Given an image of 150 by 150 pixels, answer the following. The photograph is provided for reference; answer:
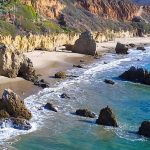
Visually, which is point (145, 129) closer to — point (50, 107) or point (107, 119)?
point (107, 119)

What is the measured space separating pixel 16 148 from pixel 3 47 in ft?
75.8

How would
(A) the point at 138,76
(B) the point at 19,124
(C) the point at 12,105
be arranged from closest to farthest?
(B) the point at 19,124 < (C) the point at 12,105 < (A) the point at 138,76

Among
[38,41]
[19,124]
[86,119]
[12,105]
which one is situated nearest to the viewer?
[19,124]

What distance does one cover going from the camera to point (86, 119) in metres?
39.4

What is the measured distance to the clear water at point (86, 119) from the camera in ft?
107

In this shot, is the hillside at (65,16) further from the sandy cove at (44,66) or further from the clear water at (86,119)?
the clear water at (86,119)

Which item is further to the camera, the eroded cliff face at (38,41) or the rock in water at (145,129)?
the eroded cliff face at (38,41)

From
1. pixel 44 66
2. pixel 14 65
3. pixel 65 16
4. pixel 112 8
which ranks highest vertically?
pixel 112 8

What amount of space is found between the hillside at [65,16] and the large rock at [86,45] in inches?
340

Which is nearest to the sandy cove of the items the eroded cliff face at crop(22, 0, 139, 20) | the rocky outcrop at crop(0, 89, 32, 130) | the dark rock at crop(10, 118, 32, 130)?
the rocky outcrop at crop(0, 89, 32, 130)

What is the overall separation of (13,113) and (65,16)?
287 feet

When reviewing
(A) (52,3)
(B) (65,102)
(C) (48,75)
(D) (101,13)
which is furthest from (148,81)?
(D) (101,13)

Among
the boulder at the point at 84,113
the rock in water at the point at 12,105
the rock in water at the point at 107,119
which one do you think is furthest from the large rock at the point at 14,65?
the rock in water at the point at 107,119

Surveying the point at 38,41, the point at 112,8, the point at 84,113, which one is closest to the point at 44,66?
the point at 38,41
